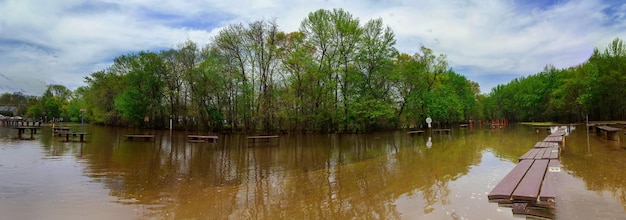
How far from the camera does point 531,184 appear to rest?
5797 mm

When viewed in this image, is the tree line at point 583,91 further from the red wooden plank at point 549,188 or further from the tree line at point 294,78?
the red wooden plank at point 549,188

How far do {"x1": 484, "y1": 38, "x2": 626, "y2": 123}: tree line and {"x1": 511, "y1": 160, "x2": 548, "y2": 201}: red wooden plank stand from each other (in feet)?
137

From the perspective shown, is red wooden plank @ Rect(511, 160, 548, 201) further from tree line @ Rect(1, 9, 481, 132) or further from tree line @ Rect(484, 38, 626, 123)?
tree line @ Rect(484, 38, 626, 123)

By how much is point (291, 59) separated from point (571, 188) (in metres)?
28.0

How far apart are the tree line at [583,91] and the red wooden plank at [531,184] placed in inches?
1645

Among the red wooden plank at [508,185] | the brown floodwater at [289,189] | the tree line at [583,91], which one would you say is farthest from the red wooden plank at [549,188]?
the tree line at [583,91]

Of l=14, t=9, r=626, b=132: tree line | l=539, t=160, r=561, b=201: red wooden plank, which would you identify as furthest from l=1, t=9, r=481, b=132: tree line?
l=539, t=160, r=561, b=201: red wooden plank

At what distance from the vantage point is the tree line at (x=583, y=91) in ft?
127

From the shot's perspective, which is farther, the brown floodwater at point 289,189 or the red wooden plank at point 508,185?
the brown floodwater at point 289,189

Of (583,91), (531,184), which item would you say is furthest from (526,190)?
(583,91)

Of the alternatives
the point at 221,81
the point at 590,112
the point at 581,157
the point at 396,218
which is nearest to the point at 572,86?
the point at 590,112

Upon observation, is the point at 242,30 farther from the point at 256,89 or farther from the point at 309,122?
the point at 309,122

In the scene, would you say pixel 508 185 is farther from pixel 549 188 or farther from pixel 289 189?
pixel 289 189

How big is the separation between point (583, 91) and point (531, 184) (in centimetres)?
5275
